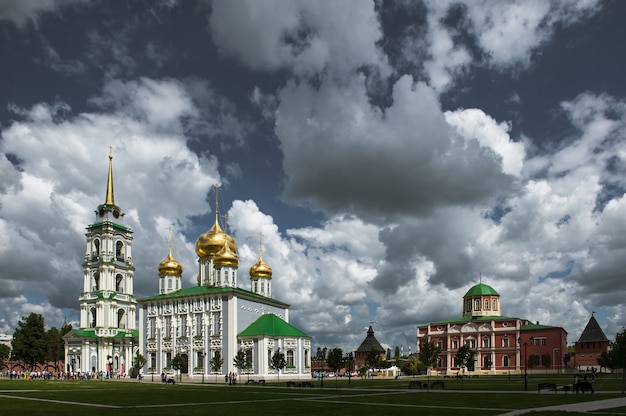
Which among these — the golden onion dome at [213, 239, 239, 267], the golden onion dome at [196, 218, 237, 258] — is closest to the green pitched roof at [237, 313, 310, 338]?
the golden onion dome at [213, 239, 239, 267]

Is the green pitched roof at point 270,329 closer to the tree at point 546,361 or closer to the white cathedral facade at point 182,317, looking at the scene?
the white cathedral facade at point 182,317

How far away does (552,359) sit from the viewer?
100875 mm

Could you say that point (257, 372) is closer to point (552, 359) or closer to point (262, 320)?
point (262, 320)

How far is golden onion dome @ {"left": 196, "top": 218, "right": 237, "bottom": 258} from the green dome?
53.1m

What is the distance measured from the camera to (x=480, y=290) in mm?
119312

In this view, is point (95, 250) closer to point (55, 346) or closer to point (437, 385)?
point (55, 346)

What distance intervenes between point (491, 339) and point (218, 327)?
5435 centimetres

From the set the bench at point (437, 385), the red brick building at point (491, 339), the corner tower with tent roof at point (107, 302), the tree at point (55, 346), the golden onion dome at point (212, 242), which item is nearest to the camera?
the bench at point (437, 385)

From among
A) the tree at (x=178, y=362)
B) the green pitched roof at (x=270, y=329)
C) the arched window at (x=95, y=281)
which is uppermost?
the arched window at (x=95, y=281)

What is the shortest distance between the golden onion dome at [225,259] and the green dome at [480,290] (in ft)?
180

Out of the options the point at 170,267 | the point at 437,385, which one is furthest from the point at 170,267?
the point at 437,385

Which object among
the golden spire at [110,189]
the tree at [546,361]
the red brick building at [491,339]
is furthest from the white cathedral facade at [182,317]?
the tree at [546,361]

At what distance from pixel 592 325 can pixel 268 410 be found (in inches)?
4241

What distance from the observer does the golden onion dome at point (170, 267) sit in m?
90.4
